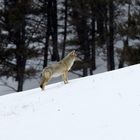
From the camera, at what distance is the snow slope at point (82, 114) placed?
8.92 metres

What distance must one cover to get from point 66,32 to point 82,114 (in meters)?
31.1

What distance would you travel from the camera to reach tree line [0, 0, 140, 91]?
118 ft

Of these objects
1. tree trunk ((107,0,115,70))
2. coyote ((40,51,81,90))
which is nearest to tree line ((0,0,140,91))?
tree trunk ((107,0,115,70))

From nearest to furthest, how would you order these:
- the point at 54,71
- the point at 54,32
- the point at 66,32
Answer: the point at 54,71 < the point at 54,32 < the point at 66,32

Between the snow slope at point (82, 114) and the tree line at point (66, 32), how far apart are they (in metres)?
22.0

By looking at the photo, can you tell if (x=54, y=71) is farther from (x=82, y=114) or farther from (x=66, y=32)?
(x=66, y=32)

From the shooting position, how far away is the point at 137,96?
10.5 metres

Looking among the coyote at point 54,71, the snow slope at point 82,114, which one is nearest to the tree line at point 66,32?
the coyote at point 54,71

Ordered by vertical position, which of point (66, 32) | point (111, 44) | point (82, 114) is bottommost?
point (111, 44)

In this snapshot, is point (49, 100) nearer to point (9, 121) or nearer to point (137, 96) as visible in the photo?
point (9, 121)

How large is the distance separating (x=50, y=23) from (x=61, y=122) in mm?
30703

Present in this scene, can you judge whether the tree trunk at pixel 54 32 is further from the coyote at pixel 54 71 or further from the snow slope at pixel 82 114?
→ the snow slope at pixel 82 114

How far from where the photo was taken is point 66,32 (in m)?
41.0

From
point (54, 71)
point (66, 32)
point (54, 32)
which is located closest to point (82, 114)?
point (54, 71)
